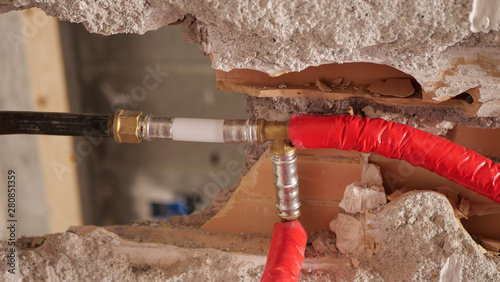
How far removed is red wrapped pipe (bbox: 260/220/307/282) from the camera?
3.71ft

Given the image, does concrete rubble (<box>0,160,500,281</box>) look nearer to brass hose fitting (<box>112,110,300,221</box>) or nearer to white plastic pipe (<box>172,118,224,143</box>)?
brass hose fitting (<box>112,110,300,221</box>)

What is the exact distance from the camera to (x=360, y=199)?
129 centimetres

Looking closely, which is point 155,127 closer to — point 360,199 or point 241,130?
point 241,130

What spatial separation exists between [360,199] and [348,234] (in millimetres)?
138

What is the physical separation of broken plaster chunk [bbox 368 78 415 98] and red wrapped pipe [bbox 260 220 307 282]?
46 centimetres

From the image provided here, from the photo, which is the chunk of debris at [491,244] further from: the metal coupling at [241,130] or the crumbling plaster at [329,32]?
the metal coupling at [241,130]

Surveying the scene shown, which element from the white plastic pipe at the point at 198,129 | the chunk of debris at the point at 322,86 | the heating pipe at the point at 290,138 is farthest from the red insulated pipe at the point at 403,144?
the white plastic pipe at the point at 198,129

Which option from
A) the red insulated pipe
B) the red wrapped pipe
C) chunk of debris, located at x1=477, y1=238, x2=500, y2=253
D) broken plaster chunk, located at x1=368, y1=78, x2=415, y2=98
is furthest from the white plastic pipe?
chunk of debris, located at x1=477, y1=238, x2=500, y2=253

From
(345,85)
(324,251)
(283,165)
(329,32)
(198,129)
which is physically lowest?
(324,251)

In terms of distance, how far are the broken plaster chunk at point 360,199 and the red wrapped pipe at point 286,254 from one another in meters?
0.17

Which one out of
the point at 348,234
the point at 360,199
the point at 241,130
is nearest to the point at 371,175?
the point at 360,199

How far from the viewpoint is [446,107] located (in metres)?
1.21

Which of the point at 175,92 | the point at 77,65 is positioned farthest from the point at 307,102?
the point at 77,65

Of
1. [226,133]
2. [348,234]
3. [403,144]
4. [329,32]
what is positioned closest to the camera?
[329,32]
